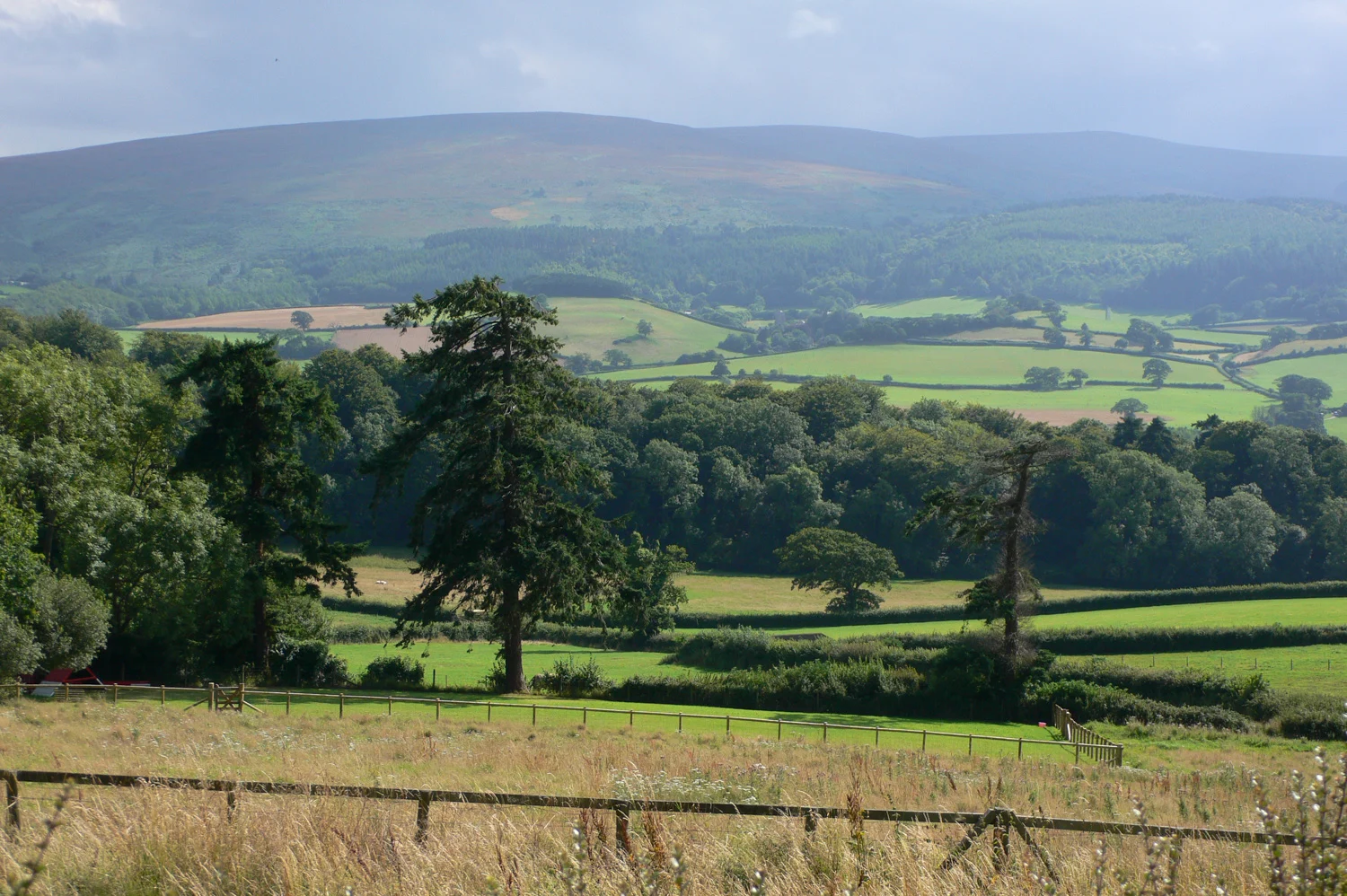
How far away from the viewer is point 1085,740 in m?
35.2

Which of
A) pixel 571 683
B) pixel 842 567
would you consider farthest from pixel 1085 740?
pixel 842 567

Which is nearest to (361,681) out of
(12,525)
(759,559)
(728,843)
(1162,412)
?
(12,525)

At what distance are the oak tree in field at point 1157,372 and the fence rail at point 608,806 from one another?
16562 centimetres

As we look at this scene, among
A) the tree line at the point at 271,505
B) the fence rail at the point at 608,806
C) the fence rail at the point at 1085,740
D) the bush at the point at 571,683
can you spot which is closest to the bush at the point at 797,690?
the bush at the point at 571,683

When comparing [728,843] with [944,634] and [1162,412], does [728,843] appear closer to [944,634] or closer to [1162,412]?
[944,634]

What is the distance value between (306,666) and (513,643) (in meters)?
7.70

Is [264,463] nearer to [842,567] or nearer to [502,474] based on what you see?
[502,474]

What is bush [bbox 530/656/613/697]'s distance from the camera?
134 ft

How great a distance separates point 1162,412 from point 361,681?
123909 mm

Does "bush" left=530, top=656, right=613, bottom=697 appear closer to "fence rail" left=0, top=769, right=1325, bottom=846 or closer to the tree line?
the tree line

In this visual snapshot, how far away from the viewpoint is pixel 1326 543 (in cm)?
9006

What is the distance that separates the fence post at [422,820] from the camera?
8.91 m

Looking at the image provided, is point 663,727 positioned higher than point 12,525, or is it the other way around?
point 12,525

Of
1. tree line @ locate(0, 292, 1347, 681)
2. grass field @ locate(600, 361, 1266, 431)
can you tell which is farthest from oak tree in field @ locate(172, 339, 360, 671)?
grass field @ locate(600, 361, 1266, 431)
